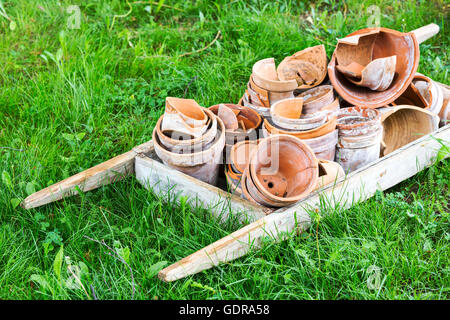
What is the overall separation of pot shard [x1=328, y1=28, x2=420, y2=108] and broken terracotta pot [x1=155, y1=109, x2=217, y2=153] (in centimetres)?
87

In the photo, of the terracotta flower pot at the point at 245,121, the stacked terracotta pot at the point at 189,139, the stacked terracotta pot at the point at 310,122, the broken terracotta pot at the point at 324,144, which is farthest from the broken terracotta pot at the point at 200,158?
the broken terracotta pot at the point at 324,144

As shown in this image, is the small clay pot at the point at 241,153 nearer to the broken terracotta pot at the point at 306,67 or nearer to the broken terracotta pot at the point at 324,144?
the broken terracotta pot at the point at 324,144

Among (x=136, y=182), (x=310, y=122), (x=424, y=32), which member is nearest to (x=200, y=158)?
(x=136, y=182)

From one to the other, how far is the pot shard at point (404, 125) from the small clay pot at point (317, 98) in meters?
0.35

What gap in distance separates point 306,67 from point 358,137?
664 millimetres

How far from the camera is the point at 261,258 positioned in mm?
2305

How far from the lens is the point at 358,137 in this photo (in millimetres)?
2719

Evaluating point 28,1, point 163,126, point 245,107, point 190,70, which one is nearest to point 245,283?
point 163,126

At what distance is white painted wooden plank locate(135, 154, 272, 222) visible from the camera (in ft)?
8.03

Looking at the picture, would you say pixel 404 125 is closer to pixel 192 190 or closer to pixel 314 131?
pixel 314 131

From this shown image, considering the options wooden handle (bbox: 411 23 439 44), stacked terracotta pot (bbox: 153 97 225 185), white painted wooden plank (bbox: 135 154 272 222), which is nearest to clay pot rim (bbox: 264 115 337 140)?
stacked terracotta pot (bbox: 153 97 225 185)

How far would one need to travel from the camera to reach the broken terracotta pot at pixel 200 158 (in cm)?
258

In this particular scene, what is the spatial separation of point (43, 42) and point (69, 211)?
202 centimetres

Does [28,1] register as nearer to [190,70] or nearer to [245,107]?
[190,70]
